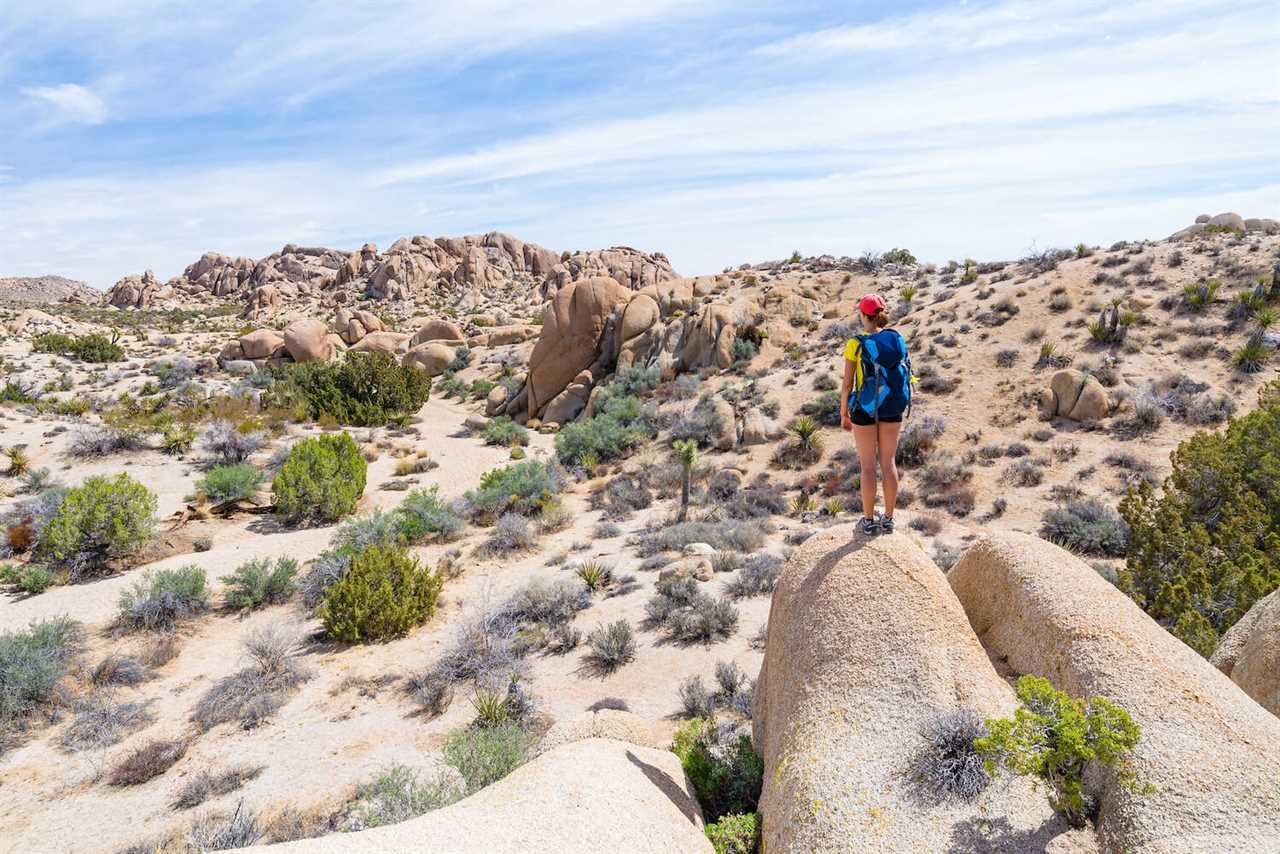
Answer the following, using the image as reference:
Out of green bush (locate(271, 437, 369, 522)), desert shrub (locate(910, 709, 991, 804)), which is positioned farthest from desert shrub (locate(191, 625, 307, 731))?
desert shrub (locate(910, 709, 991, 804))

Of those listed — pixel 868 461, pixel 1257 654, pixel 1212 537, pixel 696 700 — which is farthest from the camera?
pixel 1212 537

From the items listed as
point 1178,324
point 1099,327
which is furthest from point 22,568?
point 1178,324

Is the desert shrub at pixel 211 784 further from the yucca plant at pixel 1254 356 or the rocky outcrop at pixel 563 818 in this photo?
the yucca plant at pixel 1254 356

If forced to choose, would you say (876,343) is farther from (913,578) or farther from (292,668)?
(292,668)

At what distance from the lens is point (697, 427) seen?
20.7 m

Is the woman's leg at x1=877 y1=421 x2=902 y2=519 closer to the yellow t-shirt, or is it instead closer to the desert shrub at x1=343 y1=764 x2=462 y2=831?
the yellow t-shirt

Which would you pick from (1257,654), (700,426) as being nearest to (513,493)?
(700,426)

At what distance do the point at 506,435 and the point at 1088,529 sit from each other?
62.4 ft

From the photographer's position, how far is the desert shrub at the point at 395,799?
5094 mm

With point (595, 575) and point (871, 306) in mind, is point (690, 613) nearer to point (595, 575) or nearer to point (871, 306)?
point (595, 575)

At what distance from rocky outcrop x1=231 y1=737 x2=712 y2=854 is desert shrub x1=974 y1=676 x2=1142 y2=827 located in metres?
1.76

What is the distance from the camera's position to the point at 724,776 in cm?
469

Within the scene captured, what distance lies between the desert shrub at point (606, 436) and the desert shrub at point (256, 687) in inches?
473

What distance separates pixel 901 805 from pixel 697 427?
17539mm
